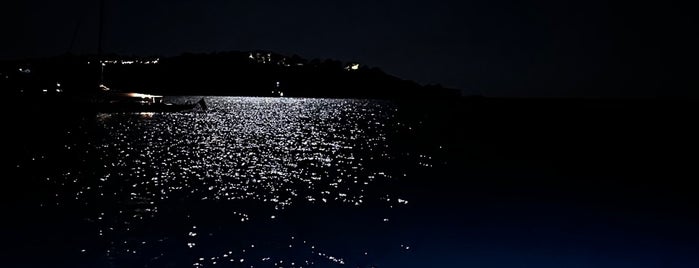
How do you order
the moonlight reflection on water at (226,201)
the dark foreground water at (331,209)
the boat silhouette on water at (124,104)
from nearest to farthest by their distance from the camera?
the moonlight reflection on water at (226,201) → the dark foreground water at (331,209) → the boat silhouette on water at (124,104)

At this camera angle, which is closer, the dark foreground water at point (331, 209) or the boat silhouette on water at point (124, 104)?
the dark foreground water at point (331, 209)

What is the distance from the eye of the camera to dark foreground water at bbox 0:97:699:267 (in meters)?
20.6

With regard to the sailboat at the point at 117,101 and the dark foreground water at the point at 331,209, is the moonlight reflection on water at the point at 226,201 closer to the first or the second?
the dark foreground water at the point at 331,209

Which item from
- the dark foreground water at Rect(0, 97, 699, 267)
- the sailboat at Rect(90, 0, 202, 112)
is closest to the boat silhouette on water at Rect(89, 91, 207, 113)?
the sailboat at Rect(90, 0, 202, 112)

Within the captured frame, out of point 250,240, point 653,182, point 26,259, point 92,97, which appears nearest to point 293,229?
point 250,240

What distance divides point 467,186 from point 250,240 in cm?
2181

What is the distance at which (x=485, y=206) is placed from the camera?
31.9 m

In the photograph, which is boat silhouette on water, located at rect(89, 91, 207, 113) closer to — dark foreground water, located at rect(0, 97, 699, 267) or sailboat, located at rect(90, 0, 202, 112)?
sailboat, located at rect(90, 0, 202, 112)

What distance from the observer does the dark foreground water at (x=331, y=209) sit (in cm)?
2058

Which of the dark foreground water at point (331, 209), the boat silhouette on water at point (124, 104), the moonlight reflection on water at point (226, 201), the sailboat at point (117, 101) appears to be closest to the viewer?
the moonlight reflection on water at point (226, 201)

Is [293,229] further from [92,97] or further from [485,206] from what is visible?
[92,97]

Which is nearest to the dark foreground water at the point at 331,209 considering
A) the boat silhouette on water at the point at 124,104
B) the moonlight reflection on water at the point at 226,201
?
the moonlight reflection on water at the point at 226,201

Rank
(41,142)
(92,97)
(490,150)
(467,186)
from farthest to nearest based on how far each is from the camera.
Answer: (92,97) < (490,150) < (41,142) < (467,186)

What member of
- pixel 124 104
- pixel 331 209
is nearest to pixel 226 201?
pixel 331 209
